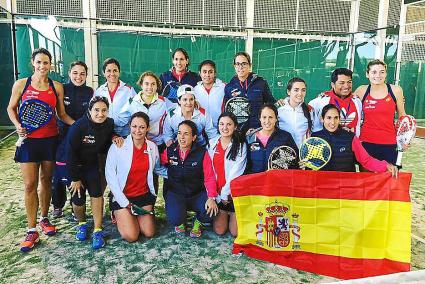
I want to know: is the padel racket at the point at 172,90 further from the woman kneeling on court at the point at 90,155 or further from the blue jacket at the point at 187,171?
the woman kneeling on court at the point at 90,155

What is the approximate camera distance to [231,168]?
148 inches

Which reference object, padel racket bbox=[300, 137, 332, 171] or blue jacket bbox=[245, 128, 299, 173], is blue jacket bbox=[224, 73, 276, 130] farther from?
padel racket bbox=[300, 137, 332, 171]

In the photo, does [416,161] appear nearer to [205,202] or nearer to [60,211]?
[205,202]

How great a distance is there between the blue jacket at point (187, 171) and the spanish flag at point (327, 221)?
0.67 m

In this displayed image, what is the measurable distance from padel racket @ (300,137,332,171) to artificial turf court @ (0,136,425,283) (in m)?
1.01

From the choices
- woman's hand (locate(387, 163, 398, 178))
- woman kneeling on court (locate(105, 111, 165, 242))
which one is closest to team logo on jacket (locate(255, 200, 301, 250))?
woman's hand (locate(387, 163, 398, 178))

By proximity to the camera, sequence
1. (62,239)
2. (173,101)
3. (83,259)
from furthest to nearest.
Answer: (173,101), (62,239), (83,259)

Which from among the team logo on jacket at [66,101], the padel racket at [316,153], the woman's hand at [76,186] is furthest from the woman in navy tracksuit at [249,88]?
the woman's hand at [76,186]

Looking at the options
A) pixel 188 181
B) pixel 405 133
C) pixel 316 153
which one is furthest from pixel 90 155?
pixel 405 133

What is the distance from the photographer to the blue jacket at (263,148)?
3611 mm

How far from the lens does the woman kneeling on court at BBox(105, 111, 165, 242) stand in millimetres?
3650

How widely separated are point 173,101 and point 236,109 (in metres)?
0.84

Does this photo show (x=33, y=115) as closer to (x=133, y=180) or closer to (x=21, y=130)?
(x=21, y=130)

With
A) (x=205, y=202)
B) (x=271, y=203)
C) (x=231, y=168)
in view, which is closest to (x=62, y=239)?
(x=205, y=202)
